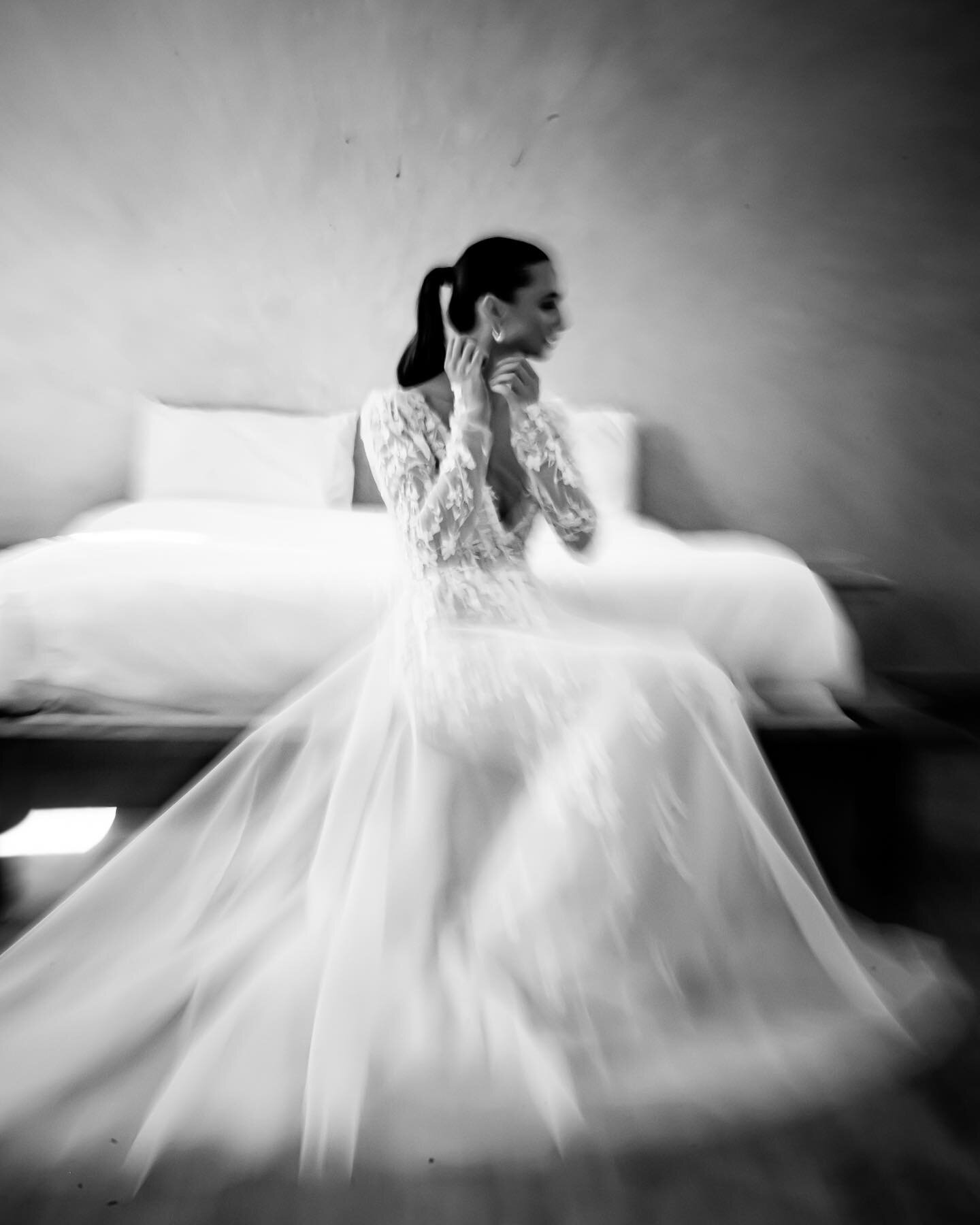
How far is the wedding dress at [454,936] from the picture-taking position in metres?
0.93

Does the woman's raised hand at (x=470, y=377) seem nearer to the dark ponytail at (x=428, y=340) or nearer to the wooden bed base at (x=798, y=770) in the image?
the dark ponytail at (x=428, y=340)

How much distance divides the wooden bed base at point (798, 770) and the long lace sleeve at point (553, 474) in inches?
16.9

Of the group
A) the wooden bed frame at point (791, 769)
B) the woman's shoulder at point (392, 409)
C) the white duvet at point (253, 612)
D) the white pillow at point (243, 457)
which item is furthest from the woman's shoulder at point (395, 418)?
the white pillow at point (243, 457)

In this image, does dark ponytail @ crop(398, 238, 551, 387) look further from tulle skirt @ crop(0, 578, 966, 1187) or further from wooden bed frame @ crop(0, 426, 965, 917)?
wooden bed frame @ crop(0, 426, 965, 917)

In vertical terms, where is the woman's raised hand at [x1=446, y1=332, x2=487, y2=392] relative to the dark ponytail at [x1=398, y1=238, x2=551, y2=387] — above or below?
below

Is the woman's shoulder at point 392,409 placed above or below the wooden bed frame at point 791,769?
above

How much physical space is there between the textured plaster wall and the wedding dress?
1640 mm

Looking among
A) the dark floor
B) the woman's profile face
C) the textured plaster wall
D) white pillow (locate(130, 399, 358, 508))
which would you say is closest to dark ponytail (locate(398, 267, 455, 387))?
the woman's profile face

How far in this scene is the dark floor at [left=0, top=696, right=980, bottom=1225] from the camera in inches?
33.3

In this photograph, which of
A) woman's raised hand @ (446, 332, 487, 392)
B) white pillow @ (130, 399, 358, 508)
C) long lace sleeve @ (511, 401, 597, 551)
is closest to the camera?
woman's raised hand @ (446, 332, 487, 392)

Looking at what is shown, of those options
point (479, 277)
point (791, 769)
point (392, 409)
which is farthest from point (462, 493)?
point (791, 769)

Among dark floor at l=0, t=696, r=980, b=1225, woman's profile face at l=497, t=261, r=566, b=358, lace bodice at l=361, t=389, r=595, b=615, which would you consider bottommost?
dark floor at l=0, t=696, r=980, b=1225

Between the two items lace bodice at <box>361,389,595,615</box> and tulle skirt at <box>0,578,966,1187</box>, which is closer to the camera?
tulle skirt at <box>0,578,966,1187</box>

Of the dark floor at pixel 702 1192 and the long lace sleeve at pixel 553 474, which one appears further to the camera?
the long lace sleeve at pixel 553 474
